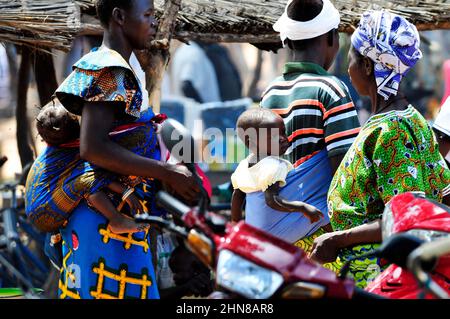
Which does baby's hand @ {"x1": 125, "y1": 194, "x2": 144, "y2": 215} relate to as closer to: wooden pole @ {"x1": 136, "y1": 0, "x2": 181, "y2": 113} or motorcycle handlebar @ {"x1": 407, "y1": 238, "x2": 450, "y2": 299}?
motorcycle handlebar @ {"x1": 407, "y1": 238, "x2": 450, "y2": 299}

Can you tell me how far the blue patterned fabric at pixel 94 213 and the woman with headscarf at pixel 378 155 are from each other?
30.3 inches

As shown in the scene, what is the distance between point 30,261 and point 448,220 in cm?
543

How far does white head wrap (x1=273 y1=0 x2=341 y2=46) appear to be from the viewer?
4.74m

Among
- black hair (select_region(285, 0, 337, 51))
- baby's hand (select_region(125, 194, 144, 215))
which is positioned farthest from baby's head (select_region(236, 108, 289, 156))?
baby's hand (select_region(125, 194, 144, 215))

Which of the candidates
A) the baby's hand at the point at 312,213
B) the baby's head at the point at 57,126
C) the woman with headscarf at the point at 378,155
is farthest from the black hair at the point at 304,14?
the baby's head at the point at 57,126

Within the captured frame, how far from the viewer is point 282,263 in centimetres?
269

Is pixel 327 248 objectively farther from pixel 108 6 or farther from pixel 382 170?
pixel 108 6

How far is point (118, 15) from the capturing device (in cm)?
387

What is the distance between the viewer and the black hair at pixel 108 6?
386 cm

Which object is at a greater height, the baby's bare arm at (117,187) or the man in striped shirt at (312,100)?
the man in striped shirt at (312,100)

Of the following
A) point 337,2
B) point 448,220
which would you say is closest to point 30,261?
point 337,2

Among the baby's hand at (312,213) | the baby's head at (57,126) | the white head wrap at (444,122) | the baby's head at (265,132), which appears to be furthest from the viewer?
the white head wrap at (444,122)

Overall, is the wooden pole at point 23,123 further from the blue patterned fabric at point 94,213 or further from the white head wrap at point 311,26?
the blue patterned fabric at point 94,213

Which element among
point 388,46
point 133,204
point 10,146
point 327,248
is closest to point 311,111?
point 388,46
